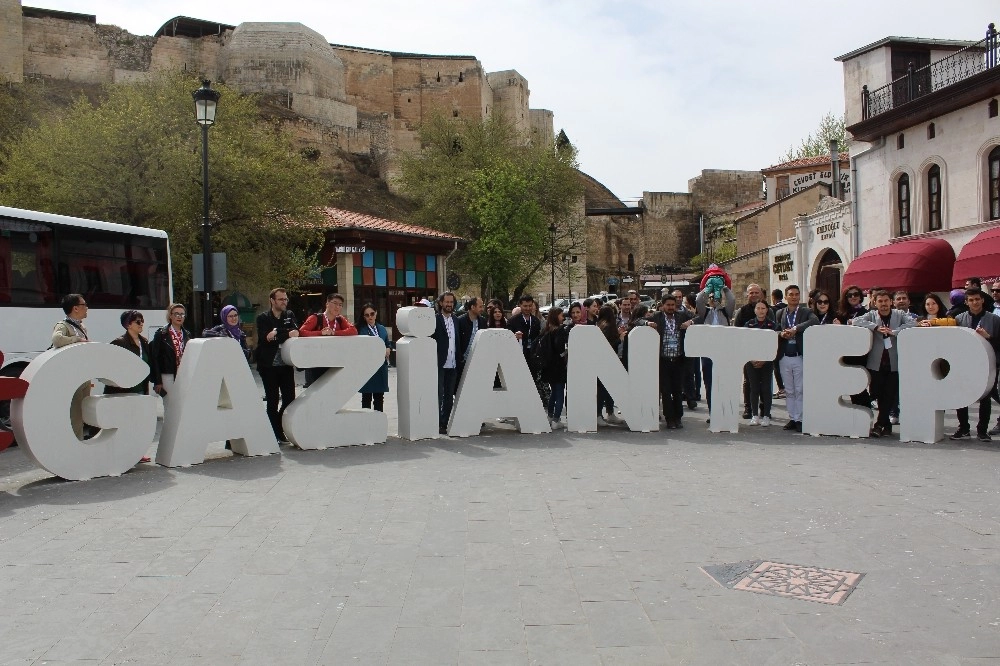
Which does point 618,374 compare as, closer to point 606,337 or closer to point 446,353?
point 606,337

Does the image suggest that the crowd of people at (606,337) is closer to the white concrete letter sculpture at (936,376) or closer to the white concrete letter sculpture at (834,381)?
the white concrete letter sculpture at (834,381)

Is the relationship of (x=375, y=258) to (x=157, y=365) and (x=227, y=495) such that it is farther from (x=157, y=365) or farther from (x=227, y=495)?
(x=227, y=495)

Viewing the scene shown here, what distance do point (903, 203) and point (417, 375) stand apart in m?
21.0

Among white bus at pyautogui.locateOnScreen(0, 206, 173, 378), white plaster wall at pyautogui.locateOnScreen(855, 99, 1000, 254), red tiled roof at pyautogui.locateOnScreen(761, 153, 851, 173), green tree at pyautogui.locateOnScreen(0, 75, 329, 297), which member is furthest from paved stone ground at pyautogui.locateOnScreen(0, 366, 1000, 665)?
red tiled roof at pyautogui.locateOnScreen(761, 153, 851, 173)

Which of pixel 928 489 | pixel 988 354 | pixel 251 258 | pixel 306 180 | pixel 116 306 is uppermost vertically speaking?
pixel 306 180

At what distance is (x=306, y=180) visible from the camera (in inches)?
1124

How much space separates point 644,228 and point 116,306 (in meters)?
68.9

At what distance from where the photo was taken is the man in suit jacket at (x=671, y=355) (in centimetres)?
1029

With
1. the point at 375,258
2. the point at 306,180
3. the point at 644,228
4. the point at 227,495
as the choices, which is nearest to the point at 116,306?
the point at 227,495

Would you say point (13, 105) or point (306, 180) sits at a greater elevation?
point (13, 105)

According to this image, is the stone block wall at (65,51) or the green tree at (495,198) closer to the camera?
the green tree at (495,198)

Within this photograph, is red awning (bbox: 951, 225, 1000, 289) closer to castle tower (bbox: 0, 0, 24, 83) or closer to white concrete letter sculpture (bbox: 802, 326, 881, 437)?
white concrete letter sculpture (bbox: 802, 326, 881, 437)

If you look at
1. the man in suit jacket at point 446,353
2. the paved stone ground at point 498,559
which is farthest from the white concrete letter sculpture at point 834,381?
the man in suit jacket at point 446,353

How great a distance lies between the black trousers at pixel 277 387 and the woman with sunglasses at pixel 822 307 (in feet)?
20.9
